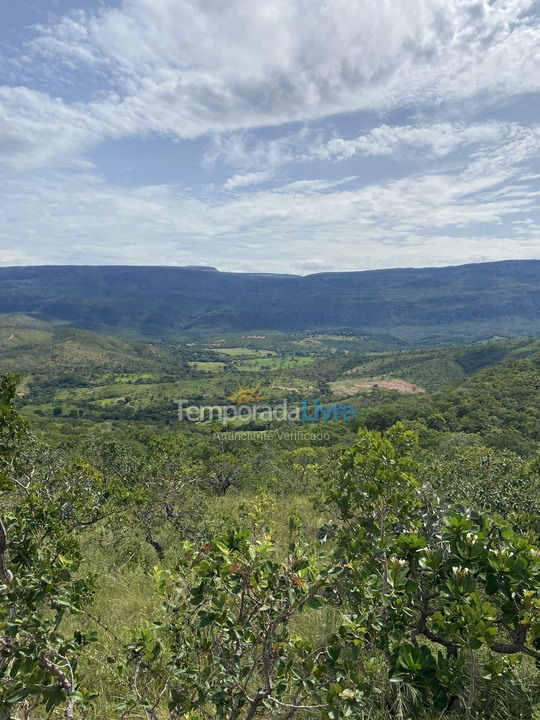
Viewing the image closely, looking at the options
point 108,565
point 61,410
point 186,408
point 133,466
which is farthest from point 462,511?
point 61,410

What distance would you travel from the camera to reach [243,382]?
14638 cm

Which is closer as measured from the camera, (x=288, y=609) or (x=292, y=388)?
(x=288, y=609)

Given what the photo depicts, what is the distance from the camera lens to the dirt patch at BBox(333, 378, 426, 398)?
4577 inches

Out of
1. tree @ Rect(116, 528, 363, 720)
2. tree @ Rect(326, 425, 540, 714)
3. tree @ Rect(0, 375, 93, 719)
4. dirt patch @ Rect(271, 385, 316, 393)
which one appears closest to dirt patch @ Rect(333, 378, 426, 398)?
dirt patch @ Rect(271, 385, 316, 393)

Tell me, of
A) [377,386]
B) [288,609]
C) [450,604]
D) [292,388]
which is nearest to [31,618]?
[288,609]

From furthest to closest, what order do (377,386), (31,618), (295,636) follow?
(377,386) → (295,636) → (31,618)

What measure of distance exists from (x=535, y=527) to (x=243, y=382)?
461ft

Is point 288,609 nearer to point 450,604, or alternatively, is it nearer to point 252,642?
point 252,642

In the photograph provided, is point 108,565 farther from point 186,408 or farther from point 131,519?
point 186,408

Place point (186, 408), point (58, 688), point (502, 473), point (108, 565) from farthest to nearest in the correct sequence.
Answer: point (186, 408), point (502, 473), point (108, 565), point (58, 688)

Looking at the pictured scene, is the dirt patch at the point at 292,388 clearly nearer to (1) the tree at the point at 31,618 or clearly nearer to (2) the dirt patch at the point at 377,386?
(2) the dirt patch at the point at 377,386

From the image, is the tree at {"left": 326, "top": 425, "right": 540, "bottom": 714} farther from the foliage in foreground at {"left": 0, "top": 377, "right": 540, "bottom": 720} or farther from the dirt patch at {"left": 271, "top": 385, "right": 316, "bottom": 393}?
the dirt patch at {"left": 271, "top": 385, "right": 316, "bottom": 393}

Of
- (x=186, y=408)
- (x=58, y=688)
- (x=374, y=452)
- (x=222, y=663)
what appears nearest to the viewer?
(x=58, y=688)

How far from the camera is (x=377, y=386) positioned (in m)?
125
